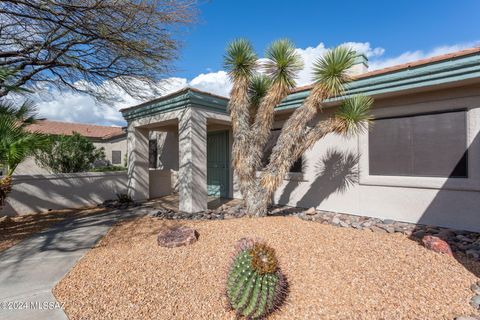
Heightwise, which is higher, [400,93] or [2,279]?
[400,93]

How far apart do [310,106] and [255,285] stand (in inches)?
172

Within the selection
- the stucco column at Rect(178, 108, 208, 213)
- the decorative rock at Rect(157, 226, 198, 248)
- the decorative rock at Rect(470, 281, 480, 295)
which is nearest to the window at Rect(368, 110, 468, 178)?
the decorative rock at Rect(470, 281, 480, 295)

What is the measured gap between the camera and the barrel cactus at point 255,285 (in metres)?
2.45

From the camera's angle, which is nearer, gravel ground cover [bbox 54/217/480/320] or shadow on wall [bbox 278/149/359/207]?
gravel ground cover [bbox 54/217/480/320]

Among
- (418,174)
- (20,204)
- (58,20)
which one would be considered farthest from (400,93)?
(20,204)

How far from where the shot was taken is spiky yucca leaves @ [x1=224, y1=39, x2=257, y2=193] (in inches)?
235

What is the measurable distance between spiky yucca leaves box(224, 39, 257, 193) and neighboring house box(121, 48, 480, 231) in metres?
1.40

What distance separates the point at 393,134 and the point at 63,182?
10.5 metres

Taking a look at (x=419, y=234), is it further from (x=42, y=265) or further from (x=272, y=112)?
(x=42, y=265)

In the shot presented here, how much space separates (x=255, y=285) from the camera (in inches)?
97.9

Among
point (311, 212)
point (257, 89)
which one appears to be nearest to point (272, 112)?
point (257, 89)

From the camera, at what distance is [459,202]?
5305 millimetres

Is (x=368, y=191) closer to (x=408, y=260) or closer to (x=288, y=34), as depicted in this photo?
(x=408, y=260)

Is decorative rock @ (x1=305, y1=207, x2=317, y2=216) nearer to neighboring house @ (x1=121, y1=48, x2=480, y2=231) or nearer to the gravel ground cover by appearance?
neighboring house @ (x1=121, y1=48, x2=480, y2=231)
